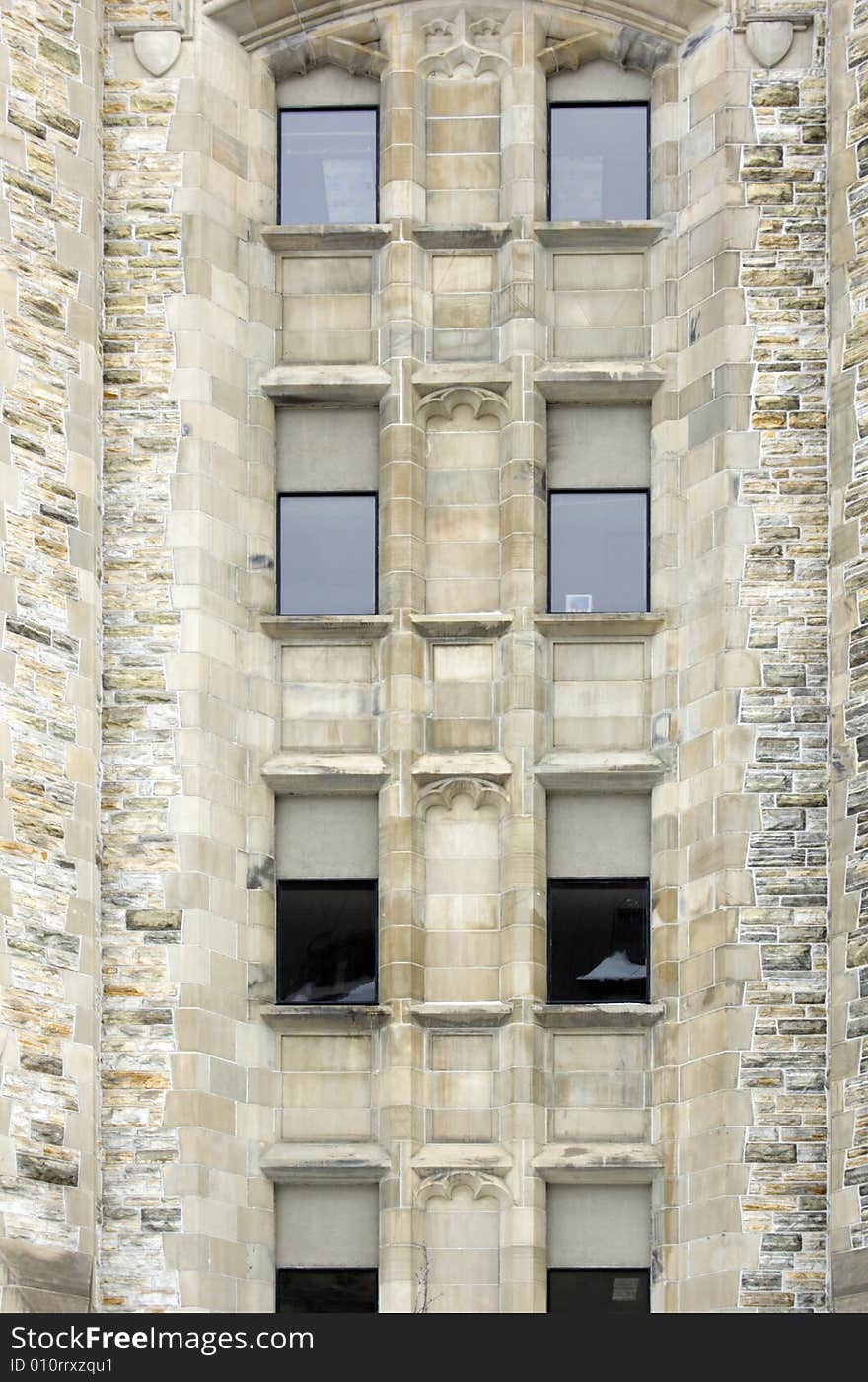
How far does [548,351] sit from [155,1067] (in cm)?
795

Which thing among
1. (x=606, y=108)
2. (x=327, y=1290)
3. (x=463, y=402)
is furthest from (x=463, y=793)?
(x=606, y=108)

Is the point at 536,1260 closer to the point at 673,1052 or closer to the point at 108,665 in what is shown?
the point at 673,1052

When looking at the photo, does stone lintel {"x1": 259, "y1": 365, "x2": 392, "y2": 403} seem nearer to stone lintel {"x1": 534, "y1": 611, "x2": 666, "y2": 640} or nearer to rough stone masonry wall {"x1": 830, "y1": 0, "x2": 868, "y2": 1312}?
stone lintel {"x1": 534, "y1": 611, "x2": 666, "y2": 640}

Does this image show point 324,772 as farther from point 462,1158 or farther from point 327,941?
point 462,1158

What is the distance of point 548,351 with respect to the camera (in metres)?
35.3

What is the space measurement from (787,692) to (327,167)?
7141 millimetres

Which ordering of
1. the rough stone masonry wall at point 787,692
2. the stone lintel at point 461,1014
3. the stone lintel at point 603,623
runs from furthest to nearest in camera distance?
the stone lintel at point 603,623, the stone lintel at point 461,1014, the rough stone masonry wall at point 787,692

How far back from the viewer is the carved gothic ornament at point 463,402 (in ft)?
115

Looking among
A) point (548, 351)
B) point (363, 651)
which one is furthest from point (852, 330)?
point (363, 651)

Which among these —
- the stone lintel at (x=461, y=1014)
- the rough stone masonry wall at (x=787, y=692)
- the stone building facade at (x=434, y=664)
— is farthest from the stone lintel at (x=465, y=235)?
the stone lintel at (x=461, y=1014)

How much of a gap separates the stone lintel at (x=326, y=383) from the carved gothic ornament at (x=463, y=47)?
10.3ft

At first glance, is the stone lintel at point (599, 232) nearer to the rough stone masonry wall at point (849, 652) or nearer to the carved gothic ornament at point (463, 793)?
the rough stone masonry wall at point (849, 652)

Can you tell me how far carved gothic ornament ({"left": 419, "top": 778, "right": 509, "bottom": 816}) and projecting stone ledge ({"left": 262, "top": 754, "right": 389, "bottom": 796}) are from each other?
1.45 ft

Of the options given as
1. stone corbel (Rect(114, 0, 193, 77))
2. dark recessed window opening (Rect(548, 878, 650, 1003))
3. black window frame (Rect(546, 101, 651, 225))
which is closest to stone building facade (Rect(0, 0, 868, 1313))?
stone corbel (Rect(114, 0, 193, 77))
